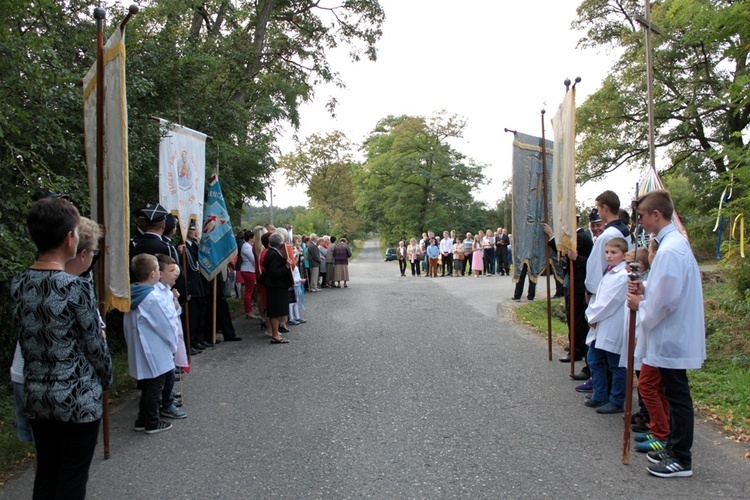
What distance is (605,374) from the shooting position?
19.0 feet

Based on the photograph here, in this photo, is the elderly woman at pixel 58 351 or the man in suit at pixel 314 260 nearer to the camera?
the elderly woman at pixel 58 351

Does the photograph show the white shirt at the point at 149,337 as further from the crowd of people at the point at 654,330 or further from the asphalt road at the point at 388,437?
the crowd of people at the point at 654,330

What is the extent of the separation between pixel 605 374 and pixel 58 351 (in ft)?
16.3

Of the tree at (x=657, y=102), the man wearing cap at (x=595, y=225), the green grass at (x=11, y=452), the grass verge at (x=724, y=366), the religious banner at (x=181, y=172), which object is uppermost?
the tree at (x=657, y=102)

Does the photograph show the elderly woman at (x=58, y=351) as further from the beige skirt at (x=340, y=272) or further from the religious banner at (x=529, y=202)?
the beige skirt at (x=340, y=272)

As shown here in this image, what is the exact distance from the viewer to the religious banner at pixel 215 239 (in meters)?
9.00

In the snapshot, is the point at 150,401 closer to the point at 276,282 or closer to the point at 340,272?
the point at 276,282

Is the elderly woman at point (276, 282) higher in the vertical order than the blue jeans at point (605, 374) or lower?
higher

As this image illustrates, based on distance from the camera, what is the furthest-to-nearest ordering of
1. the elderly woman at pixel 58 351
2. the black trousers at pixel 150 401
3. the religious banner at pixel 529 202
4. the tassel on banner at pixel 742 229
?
1. the religious banner at pixel 529 202
2. the tassel on banner at pixel 742 229
3. the black trousers at pixel 150 401
4. the elderly woman at pixel 58 351

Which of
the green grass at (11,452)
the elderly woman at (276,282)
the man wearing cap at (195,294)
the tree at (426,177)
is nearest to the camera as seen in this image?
the green grass at (11,452)

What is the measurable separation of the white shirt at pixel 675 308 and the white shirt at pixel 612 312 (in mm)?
1210

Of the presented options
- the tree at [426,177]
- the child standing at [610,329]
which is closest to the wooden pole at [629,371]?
the child standing at [610,329]

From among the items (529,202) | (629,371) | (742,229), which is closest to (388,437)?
(629,371)

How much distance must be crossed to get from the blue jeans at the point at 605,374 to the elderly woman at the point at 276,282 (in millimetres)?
5180
